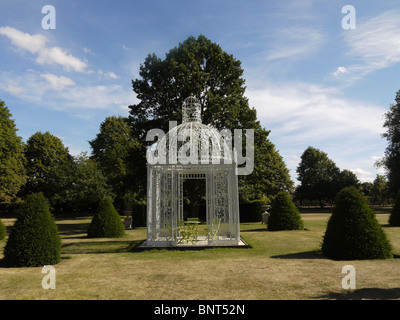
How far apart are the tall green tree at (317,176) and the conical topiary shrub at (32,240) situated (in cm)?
5189

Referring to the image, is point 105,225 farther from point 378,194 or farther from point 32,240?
point 378,194

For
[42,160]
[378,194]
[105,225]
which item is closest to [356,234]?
[105,225]

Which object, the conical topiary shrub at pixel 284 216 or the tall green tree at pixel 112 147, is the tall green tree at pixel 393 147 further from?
the tall green tree at pixel 112 147

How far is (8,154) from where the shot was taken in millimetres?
33500

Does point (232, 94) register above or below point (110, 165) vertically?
above

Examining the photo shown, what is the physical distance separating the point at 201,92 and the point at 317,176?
40443 millimetres

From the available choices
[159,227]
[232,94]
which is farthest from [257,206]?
[159,227]

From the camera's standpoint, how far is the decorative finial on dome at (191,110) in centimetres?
1501

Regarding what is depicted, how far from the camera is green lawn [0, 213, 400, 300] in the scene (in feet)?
19.6

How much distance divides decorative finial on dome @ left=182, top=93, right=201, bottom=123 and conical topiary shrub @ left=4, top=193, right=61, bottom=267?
8.26 meters

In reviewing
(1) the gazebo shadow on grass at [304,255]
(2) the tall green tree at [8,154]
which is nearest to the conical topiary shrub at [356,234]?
(1) the gazebo shadow on grass at [304,255]

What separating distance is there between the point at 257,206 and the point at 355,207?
19533 mm
